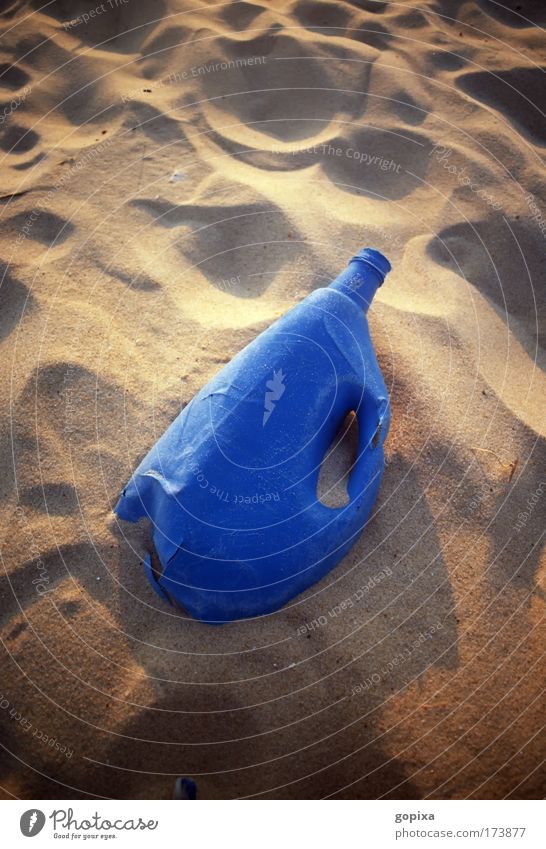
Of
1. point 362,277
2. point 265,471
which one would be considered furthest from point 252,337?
point 265,471

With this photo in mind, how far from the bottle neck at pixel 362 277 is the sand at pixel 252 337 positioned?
22.3 inches

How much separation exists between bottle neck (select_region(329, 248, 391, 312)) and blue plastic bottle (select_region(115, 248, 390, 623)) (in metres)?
0.06

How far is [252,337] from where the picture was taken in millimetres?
3082

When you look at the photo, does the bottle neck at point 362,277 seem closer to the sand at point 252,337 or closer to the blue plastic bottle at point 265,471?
the blue plastic bottle at point 265,471

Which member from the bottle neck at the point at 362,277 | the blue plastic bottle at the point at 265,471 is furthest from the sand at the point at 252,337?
the bottle neck at the point at 362,277

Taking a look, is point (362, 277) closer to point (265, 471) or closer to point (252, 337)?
point (252, 337)

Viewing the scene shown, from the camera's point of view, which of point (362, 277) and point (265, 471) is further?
point (362, 277)

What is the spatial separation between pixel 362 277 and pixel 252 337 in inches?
29.8

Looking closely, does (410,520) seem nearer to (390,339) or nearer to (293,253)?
(390,339)

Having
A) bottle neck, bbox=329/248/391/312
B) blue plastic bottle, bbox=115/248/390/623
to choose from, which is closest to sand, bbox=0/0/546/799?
blue plastic bottle, bbox=115/248/390/623

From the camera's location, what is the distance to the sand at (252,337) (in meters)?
2.37

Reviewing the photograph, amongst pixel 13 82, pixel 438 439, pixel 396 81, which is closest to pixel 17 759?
pixel 438 439

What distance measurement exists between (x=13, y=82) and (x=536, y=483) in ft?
14.6

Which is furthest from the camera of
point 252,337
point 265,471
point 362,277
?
point 252,337
